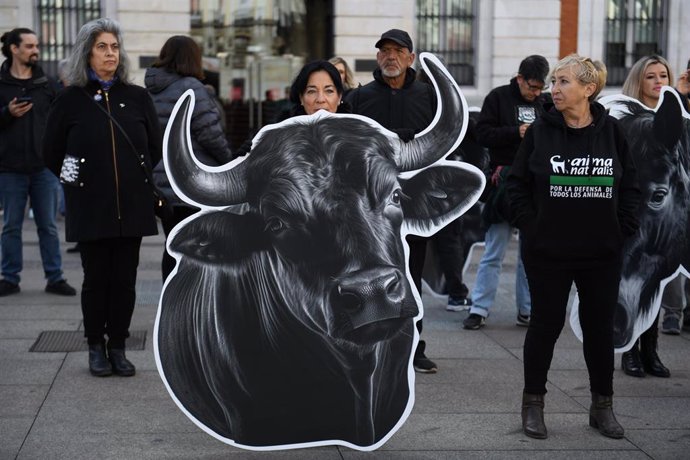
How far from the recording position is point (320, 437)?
5105 millimetres

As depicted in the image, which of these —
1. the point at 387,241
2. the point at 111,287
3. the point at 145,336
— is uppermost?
the point at 387,241

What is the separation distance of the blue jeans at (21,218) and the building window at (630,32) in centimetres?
1275

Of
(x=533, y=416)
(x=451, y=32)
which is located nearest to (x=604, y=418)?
(x=533, y=416)

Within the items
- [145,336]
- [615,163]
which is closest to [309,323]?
[615,163]

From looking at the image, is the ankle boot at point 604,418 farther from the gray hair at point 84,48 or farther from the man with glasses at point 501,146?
the gray hair at point 84,48

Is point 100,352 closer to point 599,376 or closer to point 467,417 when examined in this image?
point 467,417

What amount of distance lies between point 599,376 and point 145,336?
3.51 meters

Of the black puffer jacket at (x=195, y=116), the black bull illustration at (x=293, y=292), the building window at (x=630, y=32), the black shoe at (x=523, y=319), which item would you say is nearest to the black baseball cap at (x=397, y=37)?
the black puffer jacket at (x=195, y=116)

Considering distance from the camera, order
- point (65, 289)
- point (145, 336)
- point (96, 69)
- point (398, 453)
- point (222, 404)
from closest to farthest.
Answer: point (222, 404)
point (398, 453)
point (96, 69)
point (145, 336)
point (65, 289)

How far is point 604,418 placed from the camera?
Answer: 580cm

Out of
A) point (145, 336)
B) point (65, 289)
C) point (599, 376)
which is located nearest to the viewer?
point (599, 376)

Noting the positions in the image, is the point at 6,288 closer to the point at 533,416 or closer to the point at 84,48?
the point at 84,48

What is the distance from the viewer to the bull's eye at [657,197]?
22.2 feet

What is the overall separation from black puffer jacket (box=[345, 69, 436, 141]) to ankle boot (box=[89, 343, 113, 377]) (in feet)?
6.97
